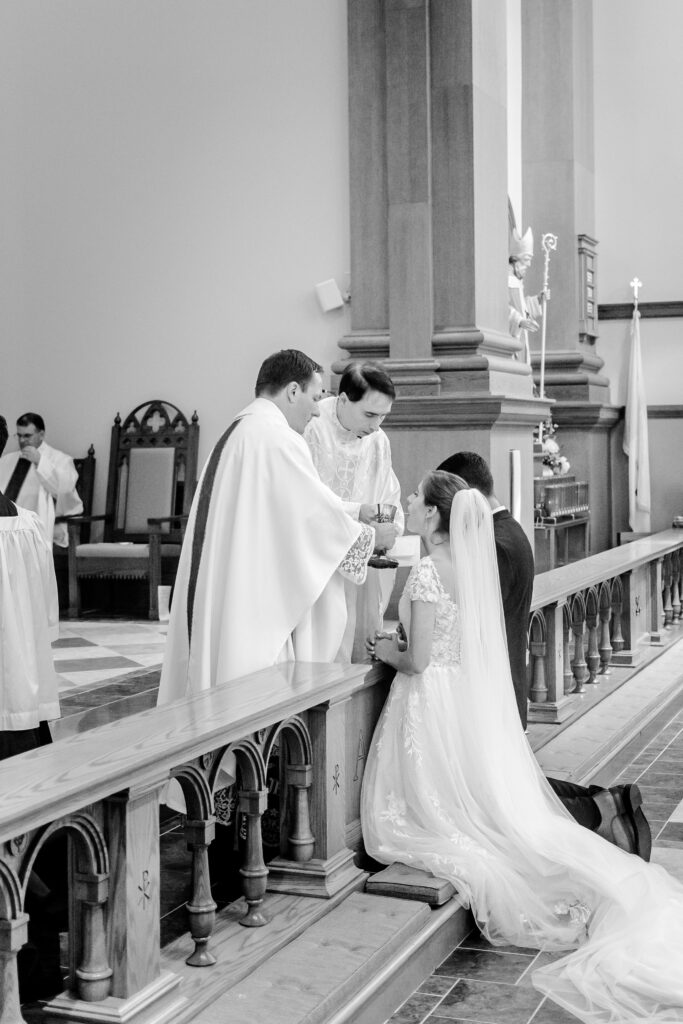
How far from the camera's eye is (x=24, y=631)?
15.1 feet

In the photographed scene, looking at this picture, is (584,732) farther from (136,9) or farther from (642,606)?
(136,9)

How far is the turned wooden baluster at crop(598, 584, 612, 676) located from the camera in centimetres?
680

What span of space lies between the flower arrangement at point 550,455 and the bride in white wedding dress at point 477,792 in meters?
6.84

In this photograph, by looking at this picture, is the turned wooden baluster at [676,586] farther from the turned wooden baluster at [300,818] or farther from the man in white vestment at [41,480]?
the turned wooden baluster at [300,818]

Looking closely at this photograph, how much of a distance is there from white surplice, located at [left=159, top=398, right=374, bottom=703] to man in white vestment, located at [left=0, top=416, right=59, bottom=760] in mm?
922

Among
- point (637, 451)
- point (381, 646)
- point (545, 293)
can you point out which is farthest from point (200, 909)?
point (637, 451)

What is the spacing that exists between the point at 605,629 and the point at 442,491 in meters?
3.23

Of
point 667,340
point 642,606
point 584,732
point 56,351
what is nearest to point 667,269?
point 667,340

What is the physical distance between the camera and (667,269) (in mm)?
11703

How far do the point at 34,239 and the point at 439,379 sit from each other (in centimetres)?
378

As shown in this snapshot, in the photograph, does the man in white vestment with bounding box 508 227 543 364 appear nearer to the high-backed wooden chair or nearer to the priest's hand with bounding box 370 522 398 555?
the high-backed wooden chair

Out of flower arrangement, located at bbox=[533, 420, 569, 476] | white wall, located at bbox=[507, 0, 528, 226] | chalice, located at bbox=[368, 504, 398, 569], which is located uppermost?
white wall, located at bbox=[507, 0, 528, 226]

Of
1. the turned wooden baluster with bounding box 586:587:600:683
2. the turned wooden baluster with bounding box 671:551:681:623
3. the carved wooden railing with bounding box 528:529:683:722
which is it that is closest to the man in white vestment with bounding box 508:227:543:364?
the carved wooden railing with bounding box 528:529:683:722

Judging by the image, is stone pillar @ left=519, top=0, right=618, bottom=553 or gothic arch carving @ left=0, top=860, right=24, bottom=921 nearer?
gothic arch carving @ left=0, top=860, right=24, bottom=921
